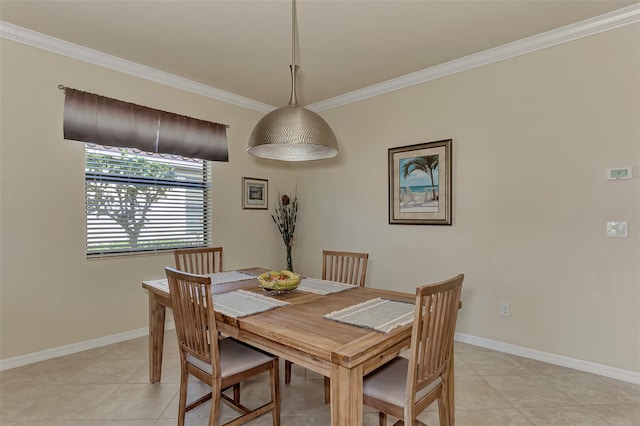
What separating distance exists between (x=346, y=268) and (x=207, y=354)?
4.45ft

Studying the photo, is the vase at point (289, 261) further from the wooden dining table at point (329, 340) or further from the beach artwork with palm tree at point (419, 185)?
the wooden dining table at point (329, 340)

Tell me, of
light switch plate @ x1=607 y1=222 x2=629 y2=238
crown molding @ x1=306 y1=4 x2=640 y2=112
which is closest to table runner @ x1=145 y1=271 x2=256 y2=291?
crown molding @ x1=306 y1=4 x2=640 y2=112

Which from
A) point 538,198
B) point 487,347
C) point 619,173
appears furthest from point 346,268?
point 619,173

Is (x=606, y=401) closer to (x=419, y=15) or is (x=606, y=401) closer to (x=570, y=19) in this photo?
(x=570, y=19)

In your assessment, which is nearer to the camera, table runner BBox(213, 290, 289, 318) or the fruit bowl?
table runner BBox(213, 290, 289, 318)

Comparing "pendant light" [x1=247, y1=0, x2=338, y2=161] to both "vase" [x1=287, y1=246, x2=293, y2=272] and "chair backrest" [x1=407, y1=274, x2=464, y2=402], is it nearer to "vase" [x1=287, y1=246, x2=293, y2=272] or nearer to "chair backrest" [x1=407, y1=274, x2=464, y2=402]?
"chair backrest" [x1=407, y1=274, x2=464, y2=402]

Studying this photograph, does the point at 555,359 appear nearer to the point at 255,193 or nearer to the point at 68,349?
the point at 255,193

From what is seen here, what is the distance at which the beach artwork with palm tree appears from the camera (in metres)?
3.40

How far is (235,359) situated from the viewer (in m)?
1.84

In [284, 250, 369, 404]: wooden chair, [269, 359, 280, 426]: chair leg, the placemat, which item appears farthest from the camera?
[284, 250, 369, 404]: wooden chair

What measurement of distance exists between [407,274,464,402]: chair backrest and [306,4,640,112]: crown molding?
2.45 m

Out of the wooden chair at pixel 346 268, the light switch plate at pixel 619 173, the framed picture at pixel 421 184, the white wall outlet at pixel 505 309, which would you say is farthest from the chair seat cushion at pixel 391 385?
the light switch plate at pixel 619 173

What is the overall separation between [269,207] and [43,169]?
2.44m

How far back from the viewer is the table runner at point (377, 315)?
5.13 ft
